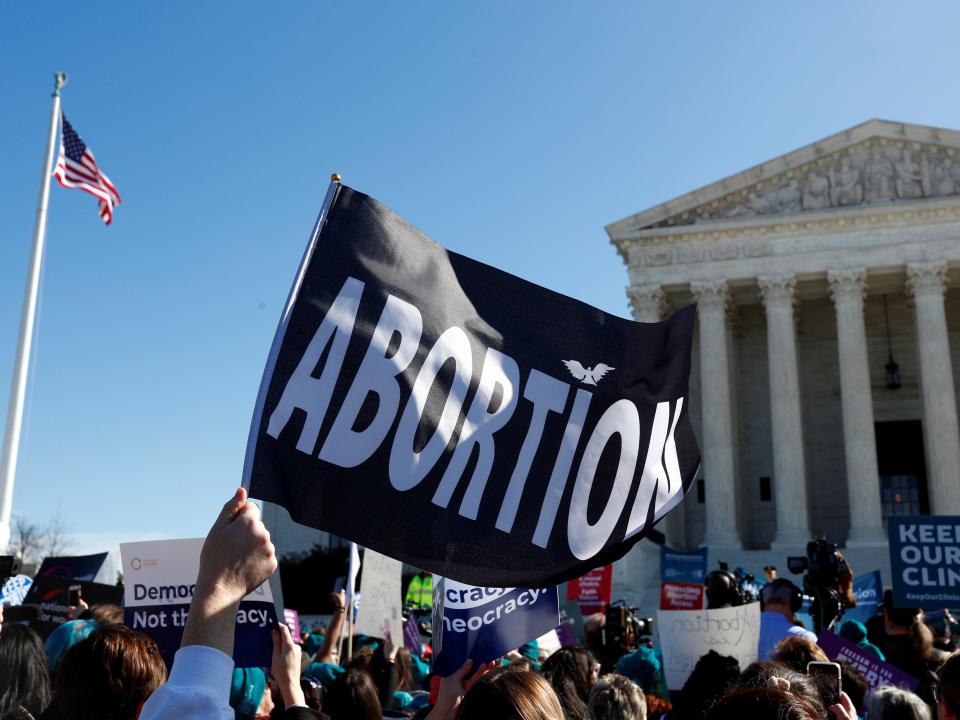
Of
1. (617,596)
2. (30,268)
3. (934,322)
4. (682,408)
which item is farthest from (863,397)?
(682,408)

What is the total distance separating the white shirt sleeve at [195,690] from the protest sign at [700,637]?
4.87m

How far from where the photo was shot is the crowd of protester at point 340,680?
2.21 metres

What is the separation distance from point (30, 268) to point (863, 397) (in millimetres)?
28182

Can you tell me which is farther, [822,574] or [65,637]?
[822,574]

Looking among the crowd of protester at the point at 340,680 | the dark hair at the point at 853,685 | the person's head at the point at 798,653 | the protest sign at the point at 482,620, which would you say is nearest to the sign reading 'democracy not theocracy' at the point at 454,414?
the crowd of protester at the point at 340,680

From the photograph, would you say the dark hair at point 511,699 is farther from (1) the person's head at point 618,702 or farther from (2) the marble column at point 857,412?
(2) the marble column at point 857,412

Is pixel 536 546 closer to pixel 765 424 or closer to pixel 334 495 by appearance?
pixel 334 495

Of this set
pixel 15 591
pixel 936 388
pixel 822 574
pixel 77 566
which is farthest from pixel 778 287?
pixel 15 591

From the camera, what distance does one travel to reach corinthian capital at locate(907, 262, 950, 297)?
34.5m

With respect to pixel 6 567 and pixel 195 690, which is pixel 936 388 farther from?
pixel 195 690

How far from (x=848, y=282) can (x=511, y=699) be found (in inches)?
1397

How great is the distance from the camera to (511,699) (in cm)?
280

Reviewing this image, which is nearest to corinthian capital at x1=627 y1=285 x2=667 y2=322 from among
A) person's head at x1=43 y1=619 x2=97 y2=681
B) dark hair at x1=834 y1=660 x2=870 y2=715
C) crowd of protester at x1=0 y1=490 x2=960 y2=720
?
crowd of protester at x1=0 y1=490 x2=960 y2=720

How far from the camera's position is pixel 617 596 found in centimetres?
3188
